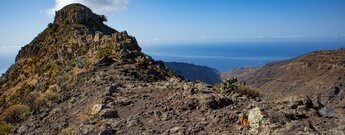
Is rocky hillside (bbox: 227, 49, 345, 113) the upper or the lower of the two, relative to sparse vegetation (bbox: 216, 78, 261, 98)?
lower

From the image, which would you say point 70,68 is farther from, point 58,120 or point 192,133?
point 192,133

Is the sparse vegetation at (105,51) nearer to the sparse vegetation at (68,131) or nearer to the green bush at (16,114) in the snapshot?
the green bush at (16,114)

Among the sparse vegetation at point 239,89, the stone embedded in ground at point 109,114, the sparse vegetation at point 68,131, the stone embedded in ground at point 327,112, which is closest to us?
the stone embedded in ground at point 327,112

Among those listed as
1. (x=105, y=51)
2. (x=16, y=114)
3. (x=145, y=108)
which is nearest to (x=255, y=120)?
(x=145, y=108)

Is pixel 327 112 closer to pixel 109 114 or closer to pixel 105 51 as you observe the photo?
pixel 109 114

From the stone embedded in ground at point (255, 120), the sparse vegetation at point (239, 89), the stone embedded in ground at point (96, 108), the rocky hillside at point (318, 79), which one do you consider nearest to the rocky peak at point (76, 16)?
the sparse vegetation at point (239, 89)

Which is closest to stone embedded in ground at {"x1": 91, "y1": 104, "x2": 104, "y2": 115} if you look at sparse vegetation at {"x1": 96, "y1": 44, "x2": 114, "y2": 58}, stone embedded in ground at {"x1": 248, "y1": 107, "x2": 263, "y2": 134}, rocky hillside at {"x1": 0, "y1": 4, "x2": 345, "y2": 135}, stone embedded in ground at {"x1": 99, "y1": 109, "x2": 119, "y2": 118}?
rocky hillside at {"x1": 0, "y1": 4, "x2": 345, "y2": 135}

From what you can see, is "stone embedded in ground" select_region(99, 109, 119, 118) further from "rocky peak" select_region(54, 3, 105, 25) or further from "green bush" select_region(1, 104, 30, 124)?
"rocky peak" select_region(54, 3, 105, 25)

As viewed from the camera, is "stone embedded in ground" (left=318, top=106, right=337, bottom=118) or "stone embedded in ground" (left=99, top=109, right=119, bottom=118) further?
"stone embedded in ground" (left=99, top=109, right=119, bottom=118)

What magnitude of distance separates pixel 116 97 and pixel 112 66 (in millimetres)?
8206

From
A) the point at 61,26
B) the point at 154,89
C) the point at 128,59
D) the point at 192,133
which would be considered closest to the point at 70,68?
the point at 128,59

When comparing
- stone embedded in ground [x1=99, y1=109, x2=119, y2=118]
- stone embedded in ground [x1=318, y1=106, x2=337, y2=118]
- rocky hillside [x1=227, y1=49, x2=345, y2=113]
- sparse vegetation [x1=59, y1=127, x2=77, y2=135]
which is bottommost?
rocky hillside [x1=227, y1=49, x2=345, y2=113]

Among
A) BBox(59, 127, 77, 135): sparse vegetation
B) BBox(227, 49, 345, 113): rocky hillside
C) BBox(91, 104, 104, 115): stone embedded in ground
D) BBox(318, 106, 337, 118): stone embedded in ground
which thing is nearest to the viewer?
BBox(318, 106, 337, 118): stone embedded in ground

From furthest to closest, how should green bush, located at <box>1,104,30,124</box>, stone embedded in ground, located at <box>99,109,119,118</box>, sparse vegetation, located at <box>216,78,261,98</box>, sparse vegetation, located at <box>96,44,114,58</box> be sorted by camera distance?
sparse vegetation, located at <box>96,44,114,58</box>
sparse vegetation, located at <box>216,78,261,98</box>
green bush, located at <box>1,104,30,124</box>
stone embedded in ground, located at <box>99,109,119,118</box>
